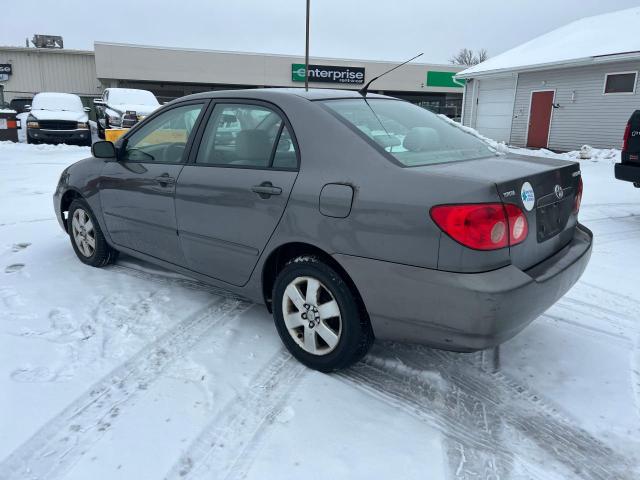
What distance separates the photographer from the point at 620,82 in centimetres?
1638

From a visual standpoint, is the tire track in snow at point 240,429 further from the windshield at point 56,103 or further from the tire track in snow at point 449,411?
the windshield at point 56,103

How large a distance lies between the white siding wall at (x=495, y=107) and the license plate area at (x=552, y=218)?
62.6ft

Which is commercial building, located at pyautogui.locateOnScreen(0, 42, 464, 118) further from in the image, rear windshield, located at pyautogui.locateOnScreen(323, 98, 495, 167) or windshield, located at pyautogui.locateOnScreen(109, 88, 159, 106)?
rear windshield, located at pyautogui.locateOnScreen(323, 98, 495, 167)

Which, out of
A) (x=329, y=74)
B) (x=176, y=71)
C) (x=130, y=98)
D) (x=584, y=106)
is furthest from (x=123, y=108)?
(x=329, y=74)

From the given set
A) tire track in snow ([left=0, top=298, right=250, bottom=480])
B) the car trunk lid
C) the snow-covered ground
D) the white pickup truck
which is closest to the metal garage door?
the white pickup truck

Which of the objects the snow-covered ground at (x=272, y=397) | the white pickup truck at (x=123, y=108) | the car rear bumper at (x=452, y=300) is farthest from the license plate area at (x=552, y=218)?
the white pickup truck at (x=123, y=108)

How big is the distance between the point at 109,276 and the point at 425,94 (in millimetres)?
39799

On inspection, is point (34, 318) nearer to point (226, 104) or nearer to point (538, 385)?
point (226, 104)

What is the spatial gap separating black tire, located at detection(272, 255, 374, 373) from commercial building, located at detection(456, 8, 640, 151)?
1626 centimetres

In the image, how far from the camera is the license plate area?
2703mm

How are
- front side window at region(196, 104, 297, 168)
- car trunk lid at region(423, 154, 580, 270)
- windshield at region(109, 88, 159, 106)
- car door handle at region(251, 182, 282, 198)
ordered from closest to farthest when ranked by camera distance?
car trunk lid at region(423, 154, 580, 270) → car door handle at region(251, 182, 282, 198) → front side window at region(196, 104, 297, 168) → windshield at region(109, 88, 159, 106)

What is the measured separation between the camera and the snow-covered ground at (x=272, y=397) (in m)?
2.31

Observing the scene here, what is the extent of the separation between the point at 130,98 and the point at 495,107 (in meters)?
14.4

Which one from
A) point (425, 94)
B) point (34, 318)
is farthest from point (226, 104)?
point (425, 94)
